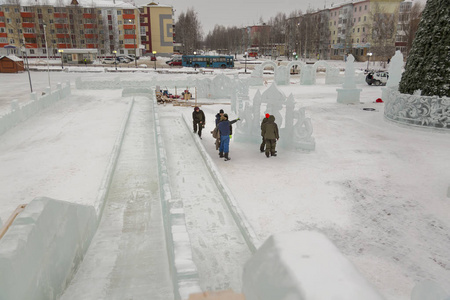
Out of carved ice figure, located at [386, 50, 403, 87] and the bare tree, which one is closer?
carved ice figure, located at [386, 50, 403, 87]

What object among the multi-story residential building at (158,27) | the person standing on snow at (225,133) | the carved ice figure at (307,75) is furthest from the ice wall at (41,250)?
the multi-story residential building at (158,27)

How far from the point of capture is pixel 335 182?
7535mm

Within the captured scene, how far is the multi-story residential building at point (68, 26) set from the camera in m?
62.3

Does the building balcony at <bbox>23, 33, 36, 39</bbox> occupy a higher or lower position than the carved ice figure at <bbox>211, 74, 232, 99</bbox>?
higher

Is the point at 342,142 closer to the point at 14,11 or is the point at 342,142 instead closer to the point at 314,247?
the point at 314,247

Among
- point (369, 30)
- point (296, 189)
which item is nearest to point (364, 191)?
point (296, 189)

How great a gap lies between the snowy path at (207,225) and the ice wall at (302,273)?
3.16 m

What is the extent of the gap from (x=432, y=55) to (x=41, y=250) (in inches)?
557

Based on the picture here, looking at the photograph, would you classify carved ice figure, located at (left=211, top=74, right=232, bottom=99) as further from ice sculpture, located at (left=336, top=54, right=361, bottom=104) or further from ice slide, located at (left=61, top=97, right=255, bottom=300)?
ice slide, located at (left=61, top=97, right=255, bottom=300)

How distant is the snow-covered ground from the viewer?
16.4 feet

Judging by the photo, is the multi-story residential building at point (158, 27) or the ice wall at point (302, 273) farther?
the multi-story residential building at point (158, 27)

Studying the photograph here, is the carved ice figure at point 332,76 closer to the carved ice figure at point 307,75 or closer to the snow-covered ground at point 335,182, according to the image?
the carved ice figure at point 307,75

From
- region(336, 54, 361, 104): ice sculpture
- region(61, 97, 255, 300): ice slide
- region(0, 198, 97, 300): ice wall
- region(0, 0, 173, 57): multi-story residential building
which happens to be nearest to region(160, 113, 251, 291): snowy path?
region(61, 97, 255, 300): ice slide

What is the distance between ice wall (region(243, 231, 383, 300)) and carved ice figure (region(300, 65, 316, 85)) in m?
28.7
